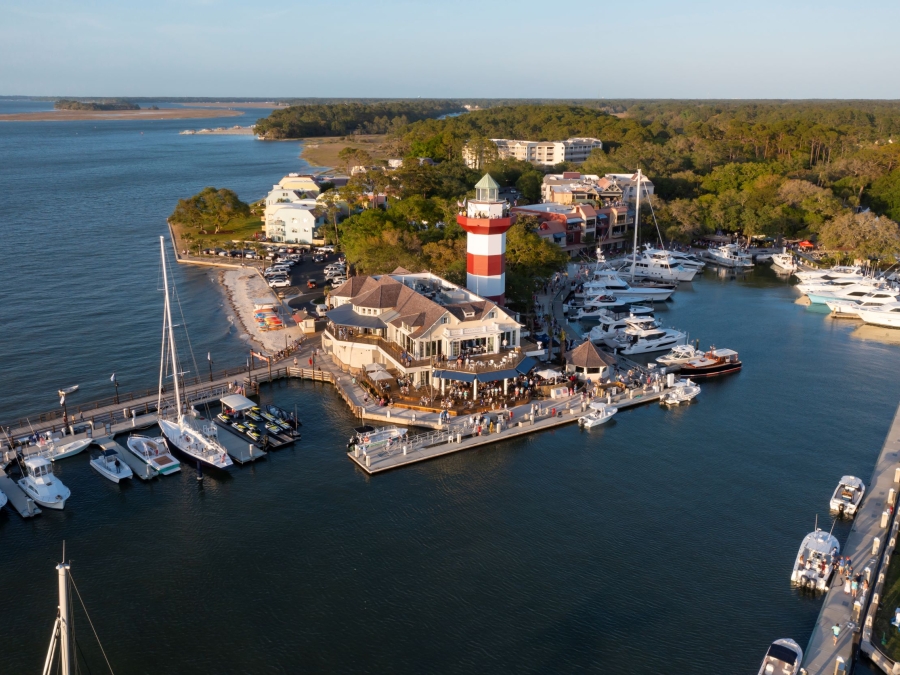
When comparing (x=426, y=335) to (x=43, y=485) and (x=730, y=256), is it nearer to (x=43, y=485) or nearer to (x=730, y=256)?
(x=43, y=485)

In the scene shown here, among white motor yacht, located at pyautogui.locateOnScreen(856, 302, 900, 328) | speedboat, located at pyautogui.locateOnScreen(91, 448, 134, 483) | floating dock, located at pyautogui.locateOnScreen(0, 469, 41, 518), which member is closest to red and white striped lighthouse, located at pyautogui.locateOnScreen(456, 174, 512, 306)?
speedboat, located at pyautogui.locateOnScreen(91, 448, 134, 483)

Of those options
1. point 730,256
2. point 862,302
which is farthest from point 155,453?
point 730,256

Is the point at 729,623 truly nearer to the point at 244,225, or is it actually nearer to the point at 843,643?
the point at 843,643

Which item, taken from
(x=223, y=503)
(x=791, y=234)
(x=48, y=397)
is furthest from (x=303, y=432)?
(x=791, y=234)

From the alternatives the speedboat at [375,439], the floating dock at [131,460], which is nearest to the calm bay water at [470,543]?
the floating dock at [131,460]

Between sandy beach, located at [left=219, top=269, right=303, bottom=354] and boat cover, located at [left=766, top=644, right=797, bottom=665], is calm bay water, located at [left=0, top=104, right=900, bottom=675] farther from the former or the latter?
sandy beach, located at [left=219, top=269, right=303, bottom=354]

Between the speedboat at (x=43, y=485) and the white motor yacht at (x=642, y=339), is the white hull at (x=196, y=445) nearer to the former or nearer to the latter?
the speedboat at (x=43, y=485)
